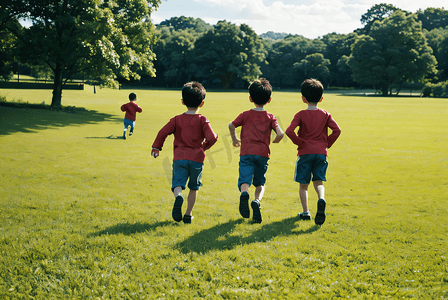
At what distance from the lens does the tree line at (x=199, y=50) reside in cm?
2077

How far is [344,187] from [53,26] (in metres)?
21.2

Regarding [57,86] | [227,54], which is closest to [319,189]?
[57,86]

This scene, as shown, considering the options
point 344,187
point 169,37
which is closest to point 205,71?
point 169,37

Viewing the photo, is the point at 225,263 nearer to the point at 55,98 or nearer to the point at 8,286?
the point at 8,286

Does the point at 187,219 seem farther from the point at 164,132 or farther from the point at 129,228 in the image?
the point at 164,132

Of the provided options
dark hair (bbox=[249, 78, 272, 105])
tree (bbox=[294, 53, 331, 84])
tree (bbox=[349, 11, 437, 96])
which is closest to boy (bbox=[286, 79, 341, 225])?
dark hair (bbox=[249, 78, 272, 105])

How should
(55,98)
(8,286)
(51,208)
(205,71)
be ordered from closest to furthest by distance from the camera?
(8,286) → (51,208) → (55,98) → (205,71)

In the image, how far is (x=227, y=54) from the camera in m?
76.7

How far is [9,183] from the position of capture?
23.7 feet

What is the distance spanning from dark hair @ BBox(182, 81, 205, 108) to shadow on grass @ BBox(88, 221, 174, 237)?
70.1 inches

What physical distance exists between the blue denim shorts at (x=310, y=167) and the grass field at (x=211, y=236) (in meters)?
0.73

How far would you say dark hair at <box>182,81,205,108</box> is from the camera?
15.6ft

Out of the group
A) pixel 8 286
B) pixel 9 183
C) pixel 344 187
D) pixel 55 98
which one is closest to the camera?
pixel 8 286

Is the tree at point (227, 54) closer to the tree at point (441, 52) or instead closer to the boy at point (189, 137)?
the tree at point (441, 52)
